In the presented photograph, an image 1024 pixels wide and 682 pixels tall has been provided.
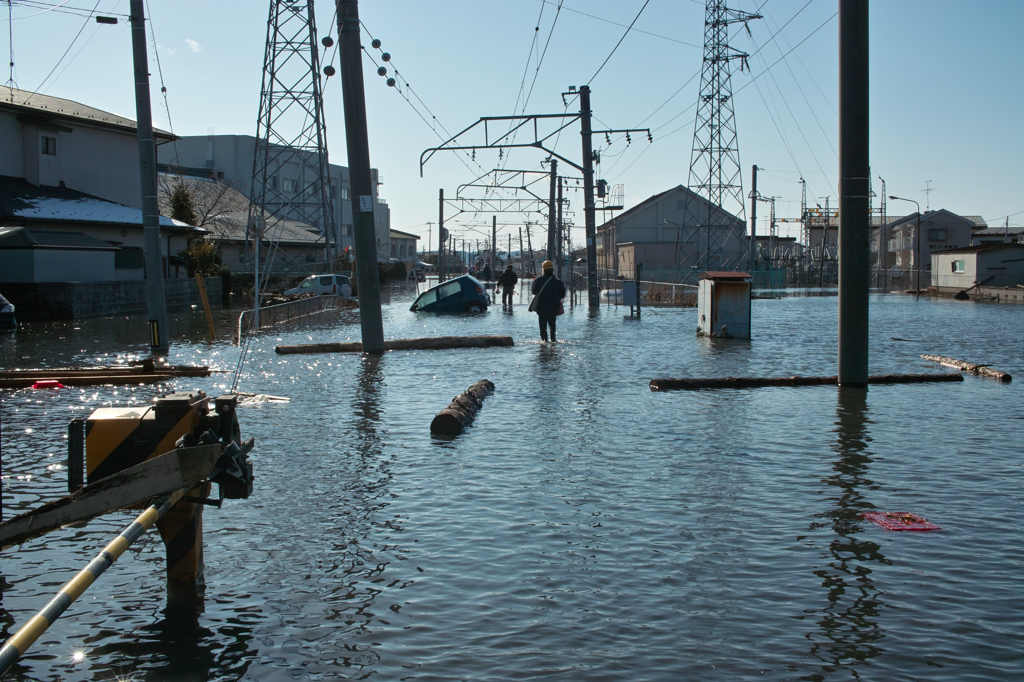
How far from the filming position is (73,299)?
2644cm

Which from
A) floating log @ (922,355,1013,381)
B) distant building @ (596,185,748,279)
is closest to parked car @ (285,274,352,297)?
floating log @ (922,355,1013,381)

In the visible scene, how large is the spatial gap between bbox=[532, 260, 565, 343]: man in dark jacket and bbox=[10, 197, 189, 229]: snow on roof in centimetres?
2021

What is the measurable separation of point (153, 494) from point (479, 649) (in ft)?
5.74

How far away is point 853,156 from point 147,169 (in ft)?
42.5

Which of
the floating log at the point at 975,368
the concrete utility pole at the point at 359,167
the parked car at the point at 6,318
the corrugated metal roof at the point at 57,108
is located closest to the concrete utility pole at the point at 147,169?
the concrete utility pole at the point at 359,167

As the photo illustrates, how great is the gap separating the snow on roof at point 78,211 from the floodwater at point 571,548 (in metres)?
22.2

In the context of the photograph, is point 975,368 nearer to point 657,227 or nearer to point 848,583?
point 848,583

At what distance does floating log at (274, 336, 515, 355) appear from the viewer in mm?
17844

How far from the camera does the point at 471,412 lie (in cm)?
1066

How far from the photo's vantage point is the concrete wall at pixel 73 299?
1021 inches

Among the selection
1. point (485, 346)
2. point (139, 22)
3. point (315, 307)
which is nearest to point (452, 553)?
point (485, 346)

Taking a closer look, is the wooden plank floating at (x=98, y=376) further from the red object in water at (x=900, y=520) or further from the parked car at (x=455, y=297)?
the parked car at (x=455, y=297)

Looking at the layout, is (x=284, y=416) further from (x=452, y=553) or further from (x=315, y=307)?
(x=315, y=307)

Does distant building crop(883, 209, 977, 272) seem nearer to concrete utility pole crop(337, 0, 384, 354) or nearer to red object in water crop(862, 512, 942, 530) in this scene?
concrete utility pole crop(337, 0, 384, 354)
